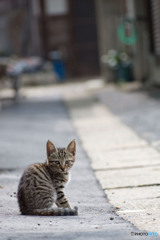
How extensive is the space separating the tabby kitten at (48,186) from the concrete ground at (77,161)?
118 mm

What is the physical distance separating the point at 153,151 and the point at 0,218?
165 inches

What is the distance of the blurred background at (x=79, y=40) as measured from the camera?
20500mm

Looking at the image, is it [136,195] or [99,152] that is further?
[99,152]

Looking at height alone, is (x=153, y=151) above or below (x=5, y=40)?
above

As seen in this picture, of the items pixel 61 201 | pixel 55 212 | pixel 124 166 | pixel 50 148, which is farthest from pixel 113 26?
pixel 55 212

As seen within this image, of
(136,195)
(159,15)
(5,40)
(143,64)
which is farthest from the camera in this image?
(5,40)

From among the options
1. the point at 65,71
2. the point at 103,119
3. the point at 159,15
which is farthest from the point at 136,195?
the point at 65,71

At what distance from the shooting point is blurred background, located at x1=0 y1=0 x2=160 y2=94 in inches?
807

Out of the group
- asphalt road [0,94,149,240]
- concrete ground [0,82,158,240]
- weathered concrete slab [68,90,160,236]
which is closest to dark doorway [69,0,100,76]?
concrete ground [0,82,158,240]

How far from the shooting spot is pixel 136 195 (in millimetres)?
6254

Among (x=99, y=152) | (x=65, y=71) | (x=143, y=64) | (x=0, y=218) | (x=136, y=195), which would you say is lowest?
(x=65, y=71)

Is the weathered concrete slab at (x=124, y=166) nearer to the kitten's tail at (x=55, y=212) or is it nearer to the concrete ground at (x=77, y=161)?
the concrete ground at (x=77, y=161)

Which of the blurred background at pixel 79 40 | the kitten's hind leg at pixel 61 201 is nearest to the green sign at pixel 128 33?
the blurred background at pixel 79 40

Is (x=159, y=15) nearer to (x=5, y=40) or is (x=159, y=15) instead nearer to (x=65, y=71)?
(x=65, y=71)
